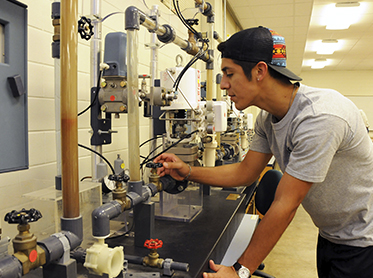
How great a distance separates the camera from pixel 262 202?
1.84m

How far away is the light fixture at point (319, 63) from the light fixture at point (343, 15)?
3950 millimetres

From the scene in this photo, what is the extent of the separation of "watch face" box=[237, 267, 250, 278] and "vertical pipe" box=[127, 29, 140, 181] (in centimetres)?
48

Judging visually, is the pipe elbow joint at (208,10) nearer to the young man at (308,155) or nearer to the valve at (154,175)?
the young man at (308,155)

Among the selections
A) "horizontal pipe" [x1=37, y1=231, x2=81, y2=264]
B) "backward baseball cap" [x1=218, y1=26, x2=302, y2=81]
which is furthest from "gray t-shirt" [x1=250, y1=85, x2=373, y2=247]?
"horizontal pipe" [x1=37, y1=231, x2=81, y2=264]

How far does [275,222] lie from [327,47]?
26.1 feet

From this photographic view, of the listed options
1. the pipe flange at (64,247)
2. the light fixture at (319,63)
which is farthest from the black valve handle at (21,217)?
the light fixture at (319,63)

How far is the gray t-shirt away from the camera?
105 centimetres

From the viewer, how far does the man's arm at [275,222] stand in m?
1.07

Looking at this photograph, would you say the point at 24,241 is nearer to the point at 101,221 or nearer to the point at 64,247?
the point at 64,247

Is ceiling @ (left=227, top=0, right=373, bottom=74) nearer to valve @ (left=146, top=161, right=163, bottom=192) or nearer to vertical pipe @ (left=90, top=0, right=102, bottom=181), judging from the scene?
vertical pipe @ (left=90, top=0, right=102, bottom=181)

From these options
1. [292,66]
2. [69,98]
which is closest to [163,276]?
[69,98]

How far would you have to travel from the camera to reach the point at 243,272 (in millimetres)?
1083

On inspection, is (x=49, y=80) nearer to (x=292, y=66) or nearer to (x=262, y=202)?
(x=262, y=202)

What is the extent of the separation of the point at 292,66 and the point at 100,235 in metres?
10.0
